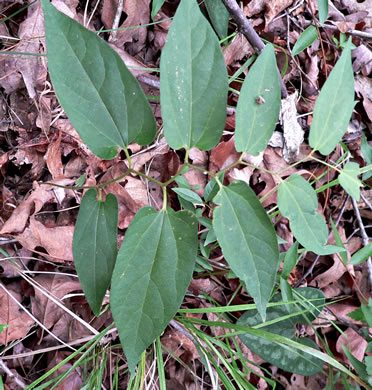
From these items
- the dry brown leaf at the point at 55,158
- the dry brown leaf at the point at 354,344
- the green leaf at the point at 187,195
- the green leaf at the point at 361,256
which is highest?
the green leaf at the point at 187,195

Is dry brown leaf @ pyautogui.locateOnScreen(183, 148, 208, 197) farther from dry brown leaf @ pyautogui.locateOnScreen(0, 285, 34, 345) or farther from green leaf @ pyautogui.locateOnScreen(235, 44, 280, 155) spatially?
dry brown leaf @ pyautogui.locateOnScreen(0, 285, 34, 345)

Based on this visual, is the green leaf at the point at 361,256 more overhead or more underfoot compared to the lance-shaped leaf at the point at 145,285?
more underfoot

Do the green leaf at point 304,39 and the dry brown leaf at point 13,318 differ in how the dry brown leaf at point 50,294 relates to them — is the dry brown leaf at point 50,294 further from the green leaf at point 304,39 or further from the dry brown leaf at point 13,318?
the green leaf at point 304,39

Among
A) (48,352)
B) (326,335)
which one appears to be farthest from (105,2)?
(326,335)

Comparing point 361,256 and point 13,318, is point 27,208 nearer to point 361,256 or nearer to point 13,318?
point 13,318

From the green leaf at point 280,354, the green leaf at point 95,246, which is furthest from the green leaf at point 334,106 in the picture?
the green leaf at point 280,354

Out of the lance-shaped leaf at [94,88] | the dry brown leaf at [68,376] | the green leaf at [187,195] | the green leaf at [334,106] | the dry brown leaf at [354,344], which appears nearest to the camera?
the lance-shaped leaf at [94,88]

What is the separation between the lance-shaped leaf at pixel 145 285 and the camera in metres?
0.68

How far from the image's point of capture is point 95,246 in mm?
766

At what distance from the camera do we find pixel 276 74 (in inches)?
27.2

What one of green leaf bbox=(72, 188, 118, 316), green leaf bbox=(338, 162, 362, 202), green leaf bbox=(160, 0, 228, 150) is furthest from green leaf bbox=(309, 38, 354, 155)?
green leaf bbox=(72, 188, 118, 316)

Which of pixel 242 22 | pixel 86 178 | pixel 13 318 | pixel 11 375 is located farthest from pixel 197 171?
pixel 11 375

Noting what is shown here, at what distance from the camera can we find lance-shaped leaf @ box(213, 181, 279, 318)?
25.7 inches

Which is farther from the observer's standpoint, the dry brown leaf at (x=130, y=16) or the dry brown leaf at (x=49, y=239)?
the dry brown leaf at (x=130, y=16)
